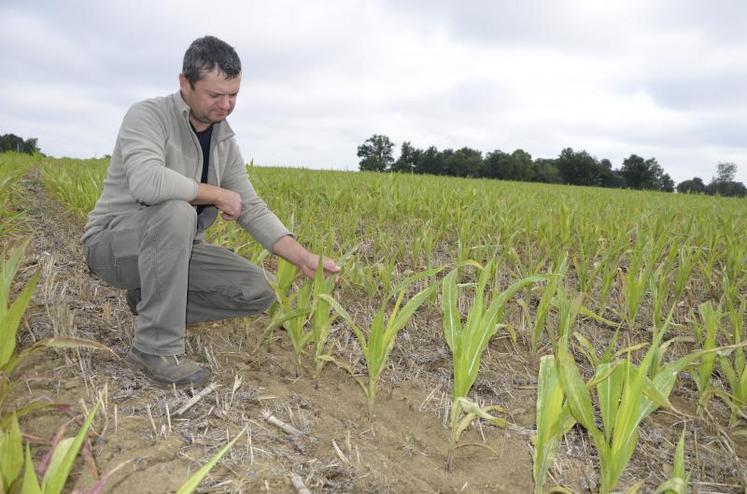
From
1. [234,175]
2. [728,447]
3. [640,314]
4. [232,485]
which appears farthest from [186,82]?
[640,314]

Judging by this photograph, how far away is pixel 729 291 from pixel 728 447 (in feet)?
3.99

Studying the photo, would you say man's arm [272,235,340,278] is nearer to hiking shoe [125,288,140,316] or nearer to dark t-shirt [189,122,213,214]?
dark t-shirt [189,122,213,214]

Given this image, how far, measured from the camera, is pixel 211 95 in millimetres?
2137

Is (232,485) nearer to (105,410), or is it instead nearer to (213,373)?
(105,410)

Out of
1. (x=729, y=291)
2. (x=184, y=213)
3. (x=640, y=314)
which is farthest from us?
(x=640, y=314)

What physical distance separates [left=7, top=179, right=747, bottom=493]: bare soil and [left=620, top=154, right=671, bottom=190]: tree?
5789 centimetres

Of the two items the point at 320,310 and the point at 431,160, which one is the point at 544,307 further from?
the point at 431,160

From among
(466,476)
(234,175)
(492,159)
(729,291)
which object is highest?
(492,159)

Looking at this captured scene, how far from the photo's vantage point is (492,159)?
52.6 meters

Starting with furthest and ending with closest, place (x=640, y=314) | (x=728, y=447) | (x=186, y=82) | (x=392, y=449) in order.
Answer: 1. (x=640, y=314)
2. (x=186, y=82)
3. (x=728, y=447)
4. (x=392, y=449)

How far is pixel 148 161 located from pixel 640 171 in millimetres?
61840

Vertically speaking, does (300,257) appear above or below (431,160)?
below

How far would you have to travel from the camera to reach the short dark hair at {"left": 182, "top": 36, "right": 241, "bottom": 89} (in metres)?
2.08

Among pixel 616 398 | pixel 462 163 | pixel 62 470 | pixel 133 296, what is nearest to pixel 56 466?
pixel 62 470
